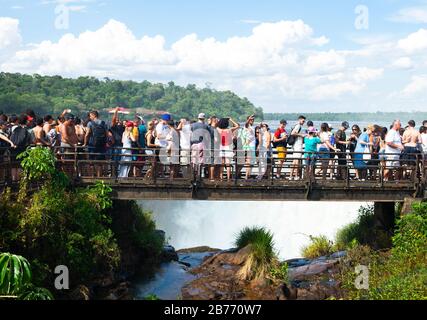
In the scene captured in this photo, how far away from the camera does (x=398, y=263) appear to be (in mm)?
19531

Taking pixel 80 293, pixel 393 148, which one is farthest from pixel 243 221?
pixel 80 293

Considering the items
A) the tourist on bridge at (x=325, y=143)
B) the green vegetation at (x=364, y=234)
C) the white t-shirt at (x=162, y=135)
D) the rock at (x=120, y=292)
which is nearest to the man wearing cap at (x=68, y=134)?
the white t-shirt at (x=162, y=135)

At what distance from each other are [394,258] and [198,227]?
65.2ft

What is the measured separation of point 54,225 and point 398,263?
8.86 m

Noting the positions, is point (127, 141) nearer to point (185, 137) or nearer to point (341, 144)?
Result: point (185, 137)

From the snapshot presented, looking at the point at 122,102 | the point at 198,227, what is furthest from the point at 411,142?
the point at 122,102

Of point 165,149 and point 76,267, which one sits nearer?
point 76,267

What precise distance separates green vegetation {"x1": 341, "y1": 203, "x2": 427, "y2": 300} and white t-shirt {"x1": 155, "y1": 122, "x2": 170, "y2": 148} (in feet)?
20.0

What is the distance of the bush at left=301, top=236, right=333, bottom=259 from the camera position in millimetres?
25391

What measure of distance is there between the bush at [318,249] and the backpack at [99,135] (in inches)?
336

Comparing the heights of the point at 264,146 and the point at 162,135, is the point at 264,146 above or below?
below

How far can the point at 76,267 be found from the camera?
18.2 meters

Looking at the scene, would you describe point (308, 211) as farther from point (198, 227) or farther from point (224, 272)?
point (224, 272)

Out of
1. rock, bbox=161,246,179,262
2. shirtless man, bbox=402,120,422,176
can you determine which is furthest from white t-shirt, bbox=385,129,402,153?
rock, bbox=161,246,179,262
